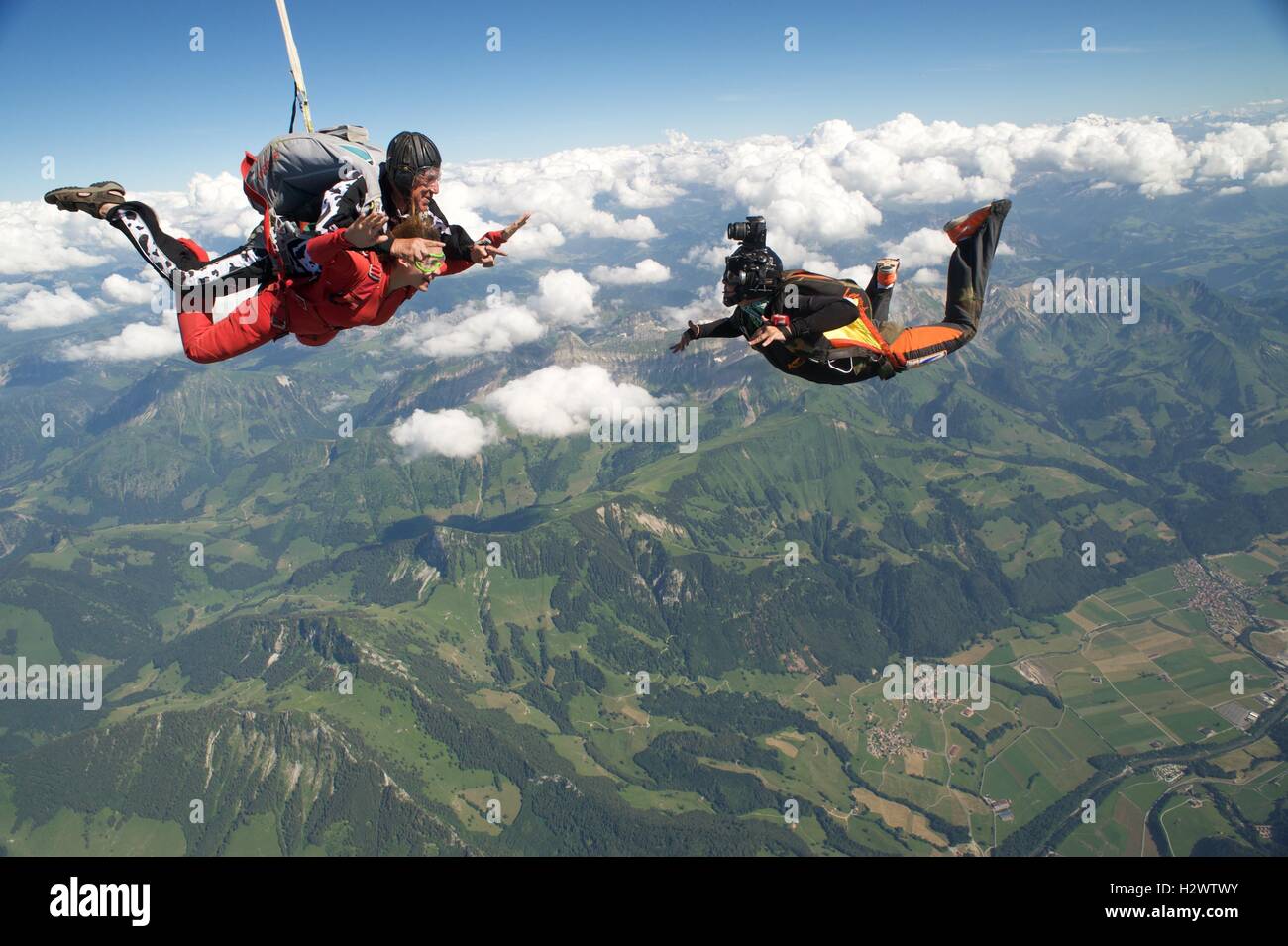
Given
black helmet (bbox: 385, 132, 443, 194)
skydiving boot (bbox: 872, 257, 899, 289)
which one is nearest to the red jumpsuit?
black helmet (bbox: 385, 132, 443, 194)

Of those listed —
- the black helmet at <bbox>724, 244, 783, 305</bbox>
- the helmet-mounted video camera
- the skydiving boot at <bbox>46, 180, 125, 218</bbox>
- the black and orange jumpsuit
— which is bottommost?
the black and orange jumpsuit

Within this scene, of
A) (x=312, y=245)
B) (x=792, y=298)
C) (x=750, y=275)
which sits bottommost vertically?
(x=792, y=298)

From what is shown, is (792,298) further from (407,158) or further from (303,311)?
(303,311)

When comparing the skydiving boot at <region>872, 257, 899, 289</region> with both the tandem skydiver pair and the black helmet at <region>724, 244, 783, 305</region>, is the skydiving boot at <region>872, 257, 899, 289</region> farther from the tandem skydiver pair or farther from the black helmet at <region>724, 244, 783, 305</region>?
the tandem skydiver pair

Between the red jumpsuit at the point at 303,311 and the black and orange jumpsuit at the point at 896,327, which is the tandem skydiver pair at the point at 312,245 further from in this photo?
the black and orange jumpsuit at the point at 896,327

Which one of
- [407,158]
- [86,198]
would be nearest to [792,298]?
[407,158]
